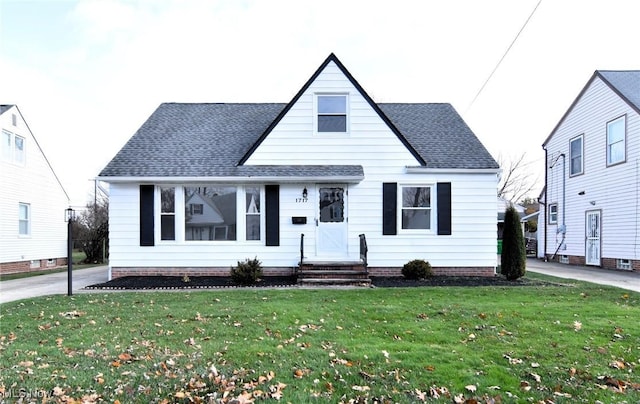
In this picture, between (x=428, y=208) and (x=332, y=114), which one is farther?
(x=332, y=114)

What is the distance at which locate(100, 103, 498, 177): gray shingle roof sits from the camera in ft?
39.7

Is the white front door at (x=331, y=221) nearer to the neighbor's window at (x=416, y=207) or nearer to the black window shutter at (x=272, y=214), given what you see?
the black window shutter at (x=272, y=214)

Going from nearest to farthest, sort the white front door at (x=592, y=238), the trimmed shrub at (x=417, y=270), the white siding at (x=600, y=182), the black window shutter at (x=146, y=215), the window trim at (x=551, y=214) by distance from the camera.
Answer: the trimmed shrub at (x=417, y=270) → the black window shutter at (x=146, y=215) → the white siding at (x=600, y=182) → the white front door at (x=592, y=238) → the window trim at (x=551, y=214)

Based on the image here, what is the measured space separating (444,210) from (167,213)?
8543 millimetres

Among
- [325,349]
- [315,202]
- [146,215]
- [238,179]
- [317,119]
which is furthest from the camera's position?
[317,119]

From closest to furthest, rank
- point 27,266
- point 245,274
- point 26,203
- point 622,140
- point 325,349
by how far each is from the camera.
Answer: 1. point 325,349
2. point 245,274
3. point 622,140
4. point 27,266
5. point 26,203

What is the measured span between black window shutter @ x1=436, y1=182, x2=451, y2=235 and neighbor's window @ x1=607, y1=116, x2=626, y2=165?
798 cm

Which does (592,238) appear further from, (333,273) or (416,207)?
(333,273)

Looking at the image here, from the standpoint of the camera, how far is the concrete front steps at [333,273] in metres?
10.5

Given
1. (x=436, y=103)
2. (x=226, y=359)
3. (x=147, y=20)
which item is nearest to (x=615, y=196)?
(x=436, y=103)

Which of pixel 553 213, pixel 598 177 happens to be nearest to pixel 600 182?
pixel 598 177

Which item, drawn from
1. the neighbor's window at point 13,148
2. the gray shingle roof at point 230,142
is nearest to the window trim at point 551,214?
the gray shingle roof at point 230,142

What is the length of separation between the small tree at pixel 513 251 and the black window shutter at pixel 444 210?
166 centimetres

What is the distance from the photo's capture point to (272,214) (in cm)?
1210
